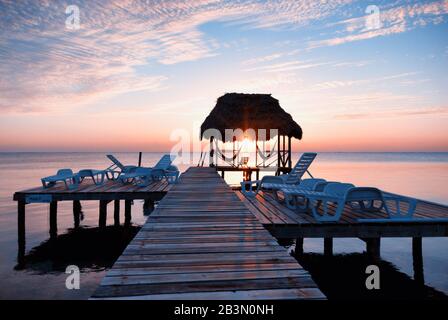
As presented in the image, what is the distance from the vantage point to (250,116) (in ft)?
69.2

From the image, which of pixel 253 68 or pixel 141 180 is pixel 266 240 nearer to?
pixel 141 180

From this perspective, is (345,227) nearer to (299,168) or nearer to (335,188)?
(335,188)

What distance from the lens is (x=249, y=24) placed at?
495 inches

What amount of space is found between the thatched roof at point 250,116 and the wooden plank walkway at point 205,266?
16400 millimetres

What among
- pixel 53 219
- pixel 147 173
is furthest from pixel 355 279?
pixel 53 219

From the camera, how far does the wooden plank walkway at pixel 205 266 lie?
237 cm

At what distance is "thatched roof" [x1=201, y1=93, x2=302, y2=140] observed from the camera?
20984 mm

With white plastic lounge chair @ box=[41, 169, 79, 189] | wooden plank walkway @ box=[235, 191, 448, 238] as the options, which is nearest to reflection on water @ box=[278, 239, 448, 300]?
wooden plank walkway @ box=[235, 191, 448, 238]

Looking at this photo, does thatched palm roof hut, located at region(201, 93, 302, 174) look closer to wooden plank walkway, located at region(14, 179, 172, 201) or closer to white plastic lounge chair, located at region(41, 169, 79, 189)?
wooden plank walkway, located at region(14, 179, 172, 201)

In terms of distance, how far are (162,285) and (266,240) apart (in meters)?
1.72

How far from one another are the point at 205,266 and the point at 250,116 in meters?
18.6

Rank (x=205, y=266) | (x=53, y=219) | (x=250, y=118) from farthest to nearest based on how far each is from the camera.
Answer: (x=250, y=118)
(x=53, y=219)
(x=205, y=266)

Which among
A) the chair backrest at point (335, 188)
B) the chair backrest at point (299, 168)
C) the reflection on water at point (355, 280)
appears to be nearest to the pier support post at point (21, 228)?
the chair backrest at point (299, 168)

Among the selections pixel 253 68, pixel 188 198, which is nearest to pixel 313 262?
pixel 188 198
